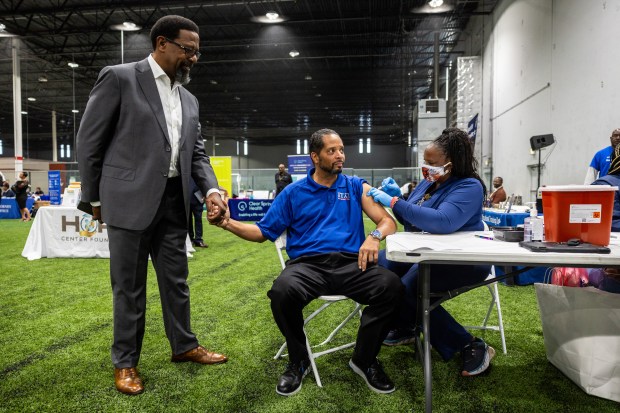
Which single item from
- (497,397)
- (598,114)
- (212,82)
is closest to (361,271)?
(497,397)

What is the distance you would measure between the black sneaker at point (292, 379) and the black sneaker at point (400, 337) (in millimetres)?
734

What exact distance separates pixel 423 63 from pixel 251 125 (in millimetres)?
15770

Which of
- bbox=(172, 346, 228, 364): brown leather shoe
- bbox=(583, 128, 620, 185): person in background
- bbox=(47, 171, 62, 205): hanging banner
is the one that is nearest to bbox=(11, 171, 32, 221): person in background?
bbox=(47, 171, 62, 205): hanging banner

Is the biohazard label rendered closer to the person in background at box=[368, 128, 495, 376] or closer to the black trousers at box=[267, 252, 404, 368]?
the person in background at box=[368, 128, 495, 376]

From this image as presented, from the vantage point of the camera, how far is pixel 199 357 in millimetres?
2250

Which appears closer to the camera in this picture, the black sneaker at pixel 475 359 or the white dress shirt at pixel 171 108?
the white dress shirt at pixel 171 108

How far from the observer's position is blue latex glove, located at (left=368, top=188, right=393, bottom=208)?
208cm

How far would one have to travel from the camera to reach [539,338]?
265 cm

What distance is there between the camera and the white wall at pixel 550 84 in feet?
20.2

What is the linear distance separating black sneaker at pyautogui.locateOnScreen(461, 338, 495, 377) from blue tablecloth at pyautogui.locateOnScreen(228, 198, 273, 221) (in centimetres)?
983

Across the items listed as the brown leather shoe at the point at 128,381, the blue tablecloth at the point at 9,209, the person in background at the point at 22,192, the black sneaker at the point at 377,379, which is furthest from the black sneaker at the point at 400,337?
the blue tablecloth at the point at 9,209

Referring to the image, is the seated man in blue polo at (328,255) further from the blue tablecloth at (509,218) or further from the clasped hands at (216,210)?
the blue tablecloth at (509,218)

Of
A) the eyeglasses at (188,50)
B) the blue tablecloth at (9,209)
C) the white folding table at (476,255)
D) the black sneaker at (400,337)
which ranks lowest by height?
the black sneaker at (400,337)

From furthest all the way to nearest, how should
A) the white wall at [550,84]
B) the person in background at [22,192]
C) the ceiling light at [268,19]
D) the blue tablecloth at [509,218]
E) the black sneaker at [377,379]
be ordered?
1. the ceiling light at [268,19]
2. the person in background at [22,192]
3. the white wall at [550,84]
4. the blue tablecloth at [509,218]
5. the black sneaker at [377,379]
